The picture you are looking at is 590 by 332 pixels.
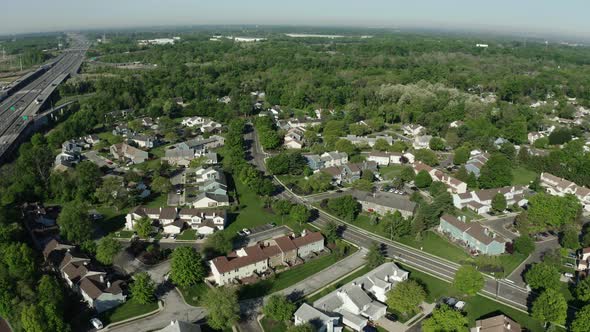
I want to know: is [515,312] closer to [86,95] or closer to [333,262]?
[333,262]

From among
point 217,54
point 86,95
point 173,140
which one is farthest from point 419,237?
point 217,54

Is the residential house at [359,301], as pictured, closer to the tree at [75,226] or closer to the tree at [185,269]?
the tree at [185,269]

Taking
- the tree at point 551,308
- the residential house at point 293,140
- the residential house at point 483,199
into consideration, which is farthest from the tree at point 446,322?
the residential house at point 293,140

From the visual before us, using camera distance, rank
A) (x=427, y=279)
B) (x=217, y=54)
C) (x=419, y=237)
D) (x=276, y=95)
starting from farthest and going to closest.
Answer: (x=217, y=54) → (x=276, y=95) → (x=419, y=237) → (x=427, y=279)

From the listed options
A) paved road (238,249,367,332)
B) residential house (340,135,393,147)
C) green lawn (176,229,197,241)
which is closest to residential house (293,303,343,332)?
paved road (238,249,367,332)

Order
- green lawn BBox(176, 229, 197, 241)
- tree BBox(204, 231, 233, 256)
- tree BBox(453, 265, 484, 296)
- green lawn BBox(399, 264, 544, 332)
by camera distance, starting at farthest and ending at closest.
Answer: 1. green lawn BBox(176, 229, 197, 241)
2. tree BBox(204, 231, 233, 256)
3. tree BBox(453, 265, 484, 296)
4. green lawn BBox(399, 264, 544, 332)

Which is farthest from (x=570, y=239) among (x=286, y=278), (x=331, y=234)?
(x=286, y=278)

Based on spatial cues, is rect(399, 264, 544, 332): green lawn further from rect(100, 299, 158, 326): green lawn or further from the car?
the car
